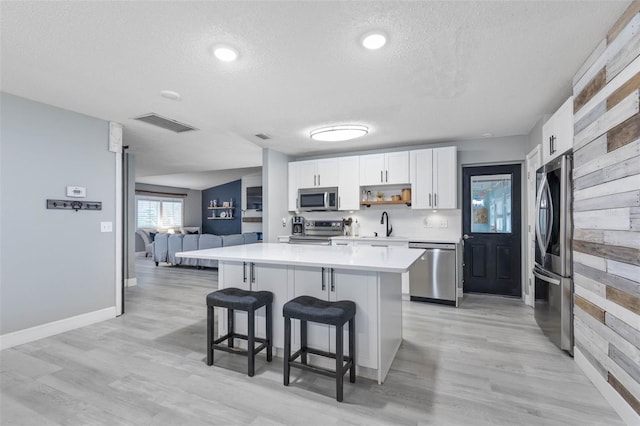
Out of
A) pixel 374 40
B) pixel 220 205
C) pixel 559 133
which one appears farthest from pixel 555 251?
pixel 220 205

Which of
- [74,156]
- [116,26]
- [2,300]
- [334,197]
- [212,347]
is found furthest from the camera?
[334,197]

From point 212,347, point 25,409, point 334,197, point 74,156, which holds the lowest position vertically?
point 25,409

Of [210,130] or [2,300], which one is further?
[210,130]

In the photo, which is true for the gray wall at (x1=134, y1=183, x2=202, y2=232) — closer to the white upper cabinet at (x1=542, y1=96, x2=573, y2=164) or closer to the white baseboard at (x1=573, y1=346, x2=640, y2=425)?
the white upper cabinet at (x1=542, y1=96, x2=573, y2=164)

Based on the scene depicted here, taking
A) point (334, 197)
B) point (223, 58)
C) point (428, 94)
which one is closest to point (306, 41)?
point (223, 58)

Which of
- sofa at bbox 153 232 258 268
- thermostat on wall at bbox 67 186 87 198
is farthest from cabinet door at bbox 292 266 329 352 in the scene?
sofa at bbox 153 232 258 268

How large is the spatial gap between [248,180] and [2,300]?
8041 mm

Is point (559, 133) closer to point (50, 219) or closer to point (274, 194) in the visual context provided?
point (274, 194)

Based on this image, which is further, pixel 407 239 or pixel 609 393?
pixel 407 239

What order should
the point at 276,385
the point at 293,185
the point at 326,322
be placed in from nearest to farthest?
1. the point at 326,322
2. the point at 276,385
3. the point at 293,185

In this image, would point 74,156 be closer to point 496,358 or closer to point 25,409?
point 25,409

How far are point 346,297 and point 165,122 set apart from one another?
314 cm

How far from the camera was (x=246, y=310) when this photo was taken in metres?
2.30

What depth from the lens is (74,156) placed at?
3344 mm
